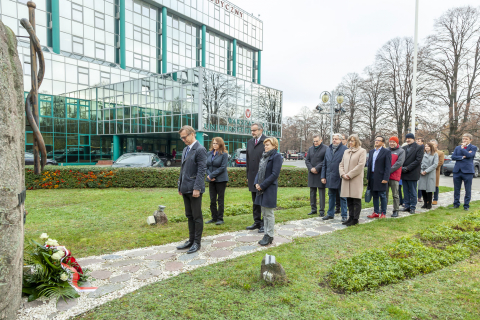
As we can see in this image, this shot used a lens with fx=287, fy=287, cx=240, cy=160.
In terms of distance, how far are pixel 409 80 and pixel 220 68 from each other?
24.8 m

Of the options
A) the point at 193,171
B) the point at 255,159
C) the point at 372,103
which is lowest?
the point at 193,171

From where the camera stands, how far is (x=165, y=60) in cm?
3566

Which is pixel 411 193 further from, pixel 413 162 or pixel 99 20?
pixel 99 20

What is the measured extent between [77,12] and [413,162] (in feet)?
107

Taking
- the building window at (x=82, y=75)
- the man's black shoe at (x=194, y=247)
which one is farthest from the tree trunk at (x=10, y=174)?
the building window at (x=82, y=75)

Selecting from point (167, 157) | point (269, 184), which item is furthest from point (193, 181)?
point (167, 157)

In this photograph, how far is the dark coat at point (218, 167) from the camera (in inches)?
239

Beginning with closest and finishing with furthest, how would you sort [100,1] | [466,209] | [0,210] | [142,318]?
[0,210] < [142,318] < [466,209] < [100,1]

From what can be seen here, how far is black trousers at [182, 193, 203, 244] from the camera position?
175 inches

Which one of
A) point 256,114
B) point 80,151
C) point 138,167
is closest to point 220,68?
point 256,114

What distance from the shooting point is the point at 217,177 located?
6.18 metres

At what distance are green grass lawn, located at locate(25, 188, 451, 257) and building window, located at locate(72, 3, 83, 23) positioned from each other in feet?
82.3

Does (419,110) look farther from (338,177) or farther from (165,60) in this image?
(165,60)

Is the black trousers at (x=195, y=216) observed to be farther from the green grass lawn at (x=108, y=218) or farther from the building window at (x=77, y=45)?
the building window at (x=77, y=45)
